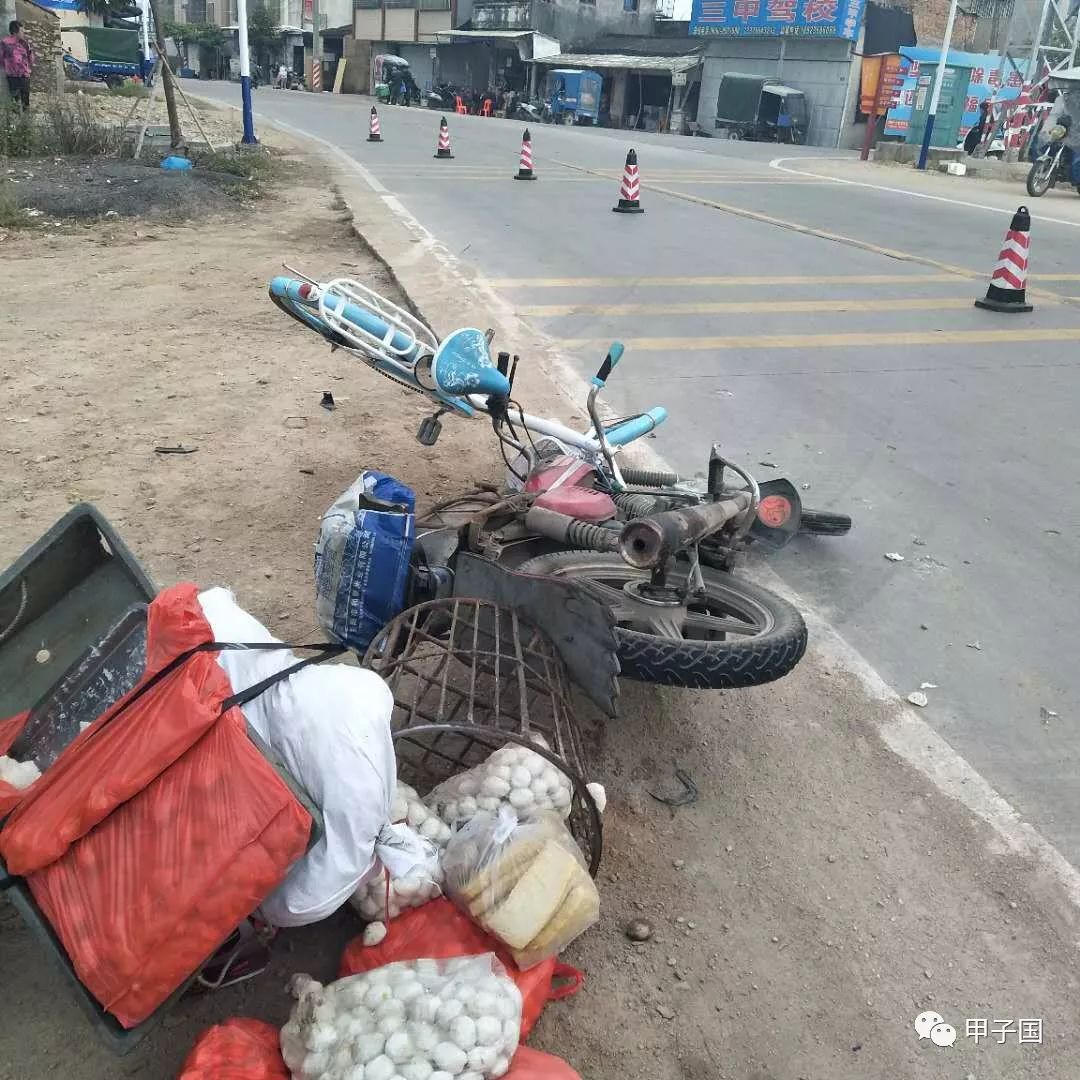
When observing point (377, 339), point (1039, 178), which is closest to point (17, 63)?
point (377, 339)

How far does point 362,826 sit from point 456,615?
2.88 feet

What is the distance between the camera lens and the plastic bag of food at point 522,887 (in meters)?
2.01

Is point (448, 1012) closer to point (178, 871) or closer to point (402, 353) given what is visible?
point (178, 871)

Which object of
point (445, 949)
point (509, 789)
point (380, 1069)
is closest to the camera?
point (380, 1069)

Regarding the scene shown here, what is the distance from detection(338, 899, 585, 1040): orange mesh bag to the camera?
2.00m

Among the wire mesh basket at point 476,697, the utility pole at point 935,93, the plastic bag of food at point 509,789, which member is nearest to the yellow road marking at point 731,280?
the wire mesh basket at point 476,697

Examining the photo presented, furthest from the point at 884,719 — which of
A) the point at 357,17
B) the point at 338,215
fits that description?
the point at 357,17

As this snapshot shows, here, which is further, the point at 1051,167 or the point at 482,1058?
the point at 1051,167

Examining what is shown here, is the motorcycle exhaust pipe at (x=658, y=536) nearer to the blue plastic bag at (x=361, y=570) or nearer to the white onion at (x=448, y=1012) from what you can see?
the blue plastic bag at (x=361, y=570)

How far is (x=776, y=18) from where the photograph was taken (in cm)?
3928

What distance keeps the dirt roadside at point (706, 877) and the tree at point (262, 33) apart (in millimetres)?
72384

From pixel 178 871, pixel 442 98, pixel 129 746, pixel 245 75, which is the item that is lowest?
pixel 442 98

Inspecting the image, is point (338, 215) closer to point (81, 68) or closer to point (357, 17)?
point (81, 68)

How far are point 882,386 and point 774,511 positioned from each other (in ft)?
9.46
